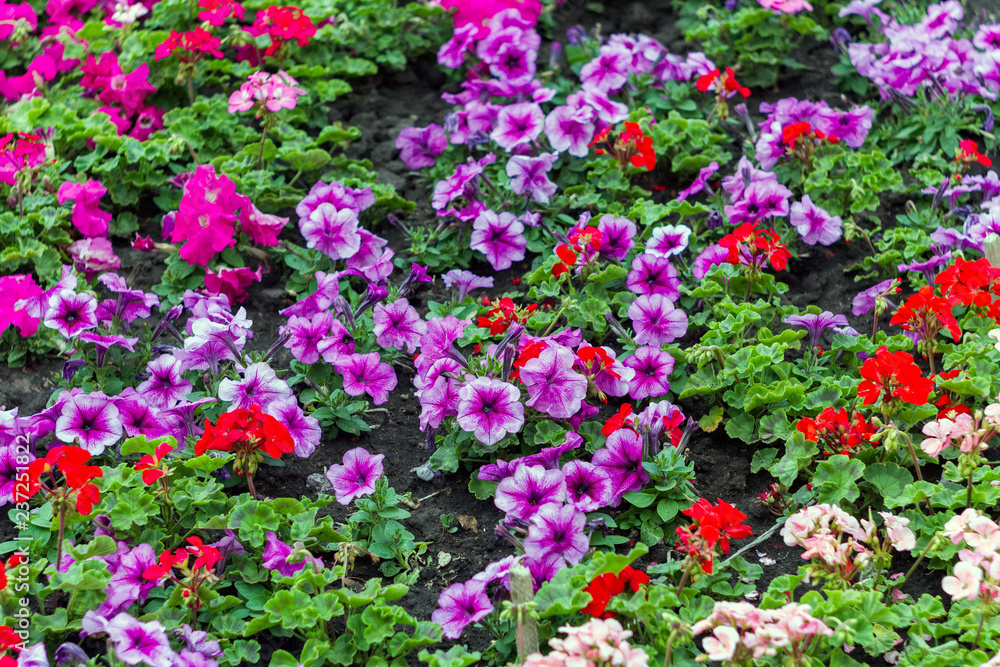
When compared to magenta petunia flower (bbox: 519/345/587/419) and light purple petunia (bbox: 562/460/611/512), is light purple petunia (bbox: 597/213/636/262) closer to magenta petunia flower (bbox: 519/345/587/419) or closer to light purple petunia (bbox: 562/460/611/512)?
magenta petunia flower (bbox: 519/345/587/419)

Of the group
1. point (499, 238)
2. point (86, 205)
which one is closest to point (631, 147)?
point (499, 238)

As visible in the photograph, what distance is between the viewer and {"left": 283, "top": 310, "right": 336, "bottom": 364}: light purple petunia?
299cm

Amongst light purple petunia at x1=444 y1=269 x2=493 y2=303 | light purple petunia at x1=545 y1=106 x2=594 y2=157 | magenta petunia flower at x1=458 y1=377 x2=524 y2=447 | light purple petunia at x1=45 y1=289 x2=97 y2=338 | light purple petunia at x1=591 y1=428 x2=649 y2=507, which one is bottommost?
light purple petunia at x1=591 y1=428 x2=649 y2=507

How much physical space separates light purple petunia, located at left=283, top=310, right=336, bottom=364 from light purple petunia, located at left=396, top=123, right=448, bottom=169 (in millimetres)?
1241

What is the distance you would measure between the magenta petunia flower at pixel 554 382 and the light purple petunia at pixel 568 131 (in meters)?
1.41

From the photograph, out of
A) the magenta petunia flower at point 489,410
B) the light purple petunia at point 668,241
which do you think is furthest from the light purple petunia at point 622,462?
the light purple petunia at point 668,241

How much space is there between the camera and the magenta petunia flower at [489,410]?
2617 millimetres

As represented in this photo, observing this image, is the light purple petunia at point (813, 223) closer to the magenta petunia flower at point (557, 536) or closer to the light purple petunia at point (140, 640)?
the magenta petunia flower at point (557, 536)

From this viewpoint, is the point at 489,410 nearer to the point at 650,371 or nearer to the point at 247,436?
the point at 650,371

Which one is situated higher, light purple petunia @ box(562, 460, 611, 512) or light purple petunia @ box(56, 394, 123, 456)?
light purple petunia @ box(56, 394, 123, 456)

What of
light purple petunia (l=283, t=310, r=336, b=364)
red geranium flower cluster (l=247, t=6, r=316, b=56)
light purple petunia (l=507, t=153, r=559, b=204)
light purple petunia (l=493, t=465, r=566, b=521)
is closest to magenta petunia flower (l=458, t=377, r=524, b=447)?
light purple petunia (l=493, t=465, r=566, b=521)

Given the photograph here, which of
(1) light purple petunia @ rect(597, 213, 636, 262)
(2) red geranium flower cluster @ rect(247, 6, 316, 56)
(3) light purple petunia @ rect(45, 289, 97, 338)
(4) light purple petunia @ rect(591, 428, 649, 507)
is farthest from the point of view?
(2) red geranium flower cluster @ rect(247, 6, 316, 56)

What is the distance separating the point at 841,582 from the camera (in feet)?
7.39

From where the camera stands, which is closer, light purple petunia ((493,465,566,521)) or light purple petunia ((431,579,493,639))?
light purple petunia ((431,579,493,639))
